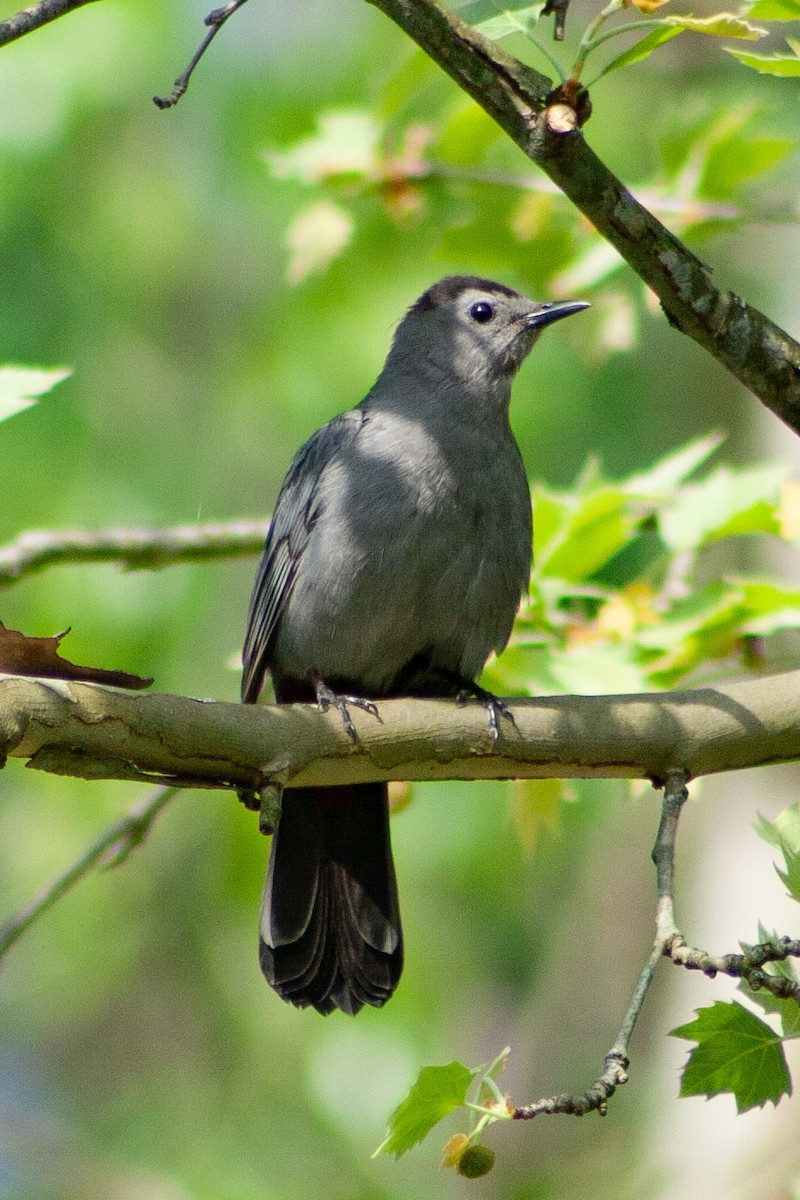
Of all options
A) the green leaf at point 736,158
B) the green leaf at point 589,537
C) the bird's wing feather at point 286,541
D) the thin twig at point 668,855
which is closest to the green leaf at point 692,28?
the thin twig at point 668,855

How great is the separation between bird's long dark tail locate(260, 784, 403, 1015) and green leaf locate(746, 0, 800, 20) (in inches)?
102

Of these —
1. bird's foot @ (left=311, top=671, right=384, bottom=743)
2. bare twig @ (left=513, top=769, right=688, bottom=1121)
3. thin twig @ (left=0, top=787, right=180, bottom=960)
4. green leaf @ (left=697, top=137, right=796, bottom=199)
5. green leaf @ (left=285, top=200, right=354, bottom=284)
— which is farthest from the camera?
green leaf @ (left=285, top=200, right=354, bottom=284)

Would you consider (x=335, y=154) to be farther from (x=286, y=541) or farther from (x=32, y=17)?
(x=32, y=17)

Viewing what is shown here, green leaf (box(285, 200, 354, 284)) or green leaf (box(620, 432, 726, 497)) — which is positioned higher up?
green leaf (box(285, 200, 354, 284))

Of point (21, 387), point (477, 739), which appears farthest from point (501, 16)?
point (477, 739)

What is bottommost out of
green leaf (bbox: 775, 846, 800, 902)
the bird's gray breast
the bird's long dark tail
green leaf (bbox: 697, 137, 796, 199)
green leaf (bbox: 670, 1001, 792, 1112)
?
green leaf (bbox: 670, 1001, 792, 1112)

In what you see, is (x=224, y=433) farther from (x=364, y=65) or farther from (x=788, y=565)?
(x=788, y=565)

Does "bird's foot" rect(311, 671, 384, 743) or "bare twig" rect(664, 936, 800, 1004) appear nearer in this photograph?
"bare twig" rect(664, 936, 800, 1004)

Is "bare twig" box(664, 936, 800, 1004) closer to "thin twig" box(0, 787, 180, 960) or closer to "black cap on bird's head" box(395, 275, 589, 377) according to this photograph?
"thin twig" box(0, 787, 180, 960)

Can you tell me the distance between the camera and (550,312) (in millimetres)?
4961

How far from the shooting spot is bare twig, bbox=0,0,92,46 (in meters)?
2.55

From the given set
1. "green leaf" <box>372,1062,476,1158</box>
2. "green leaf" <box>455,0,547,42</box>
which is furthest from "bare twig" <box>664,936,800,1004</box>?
"green leaf" <box>455,0,547,42</box>

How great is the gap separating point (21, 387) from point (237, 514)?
6.34 metres

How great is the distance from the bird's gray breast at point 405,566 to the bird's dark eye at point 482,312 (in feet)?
2.82
